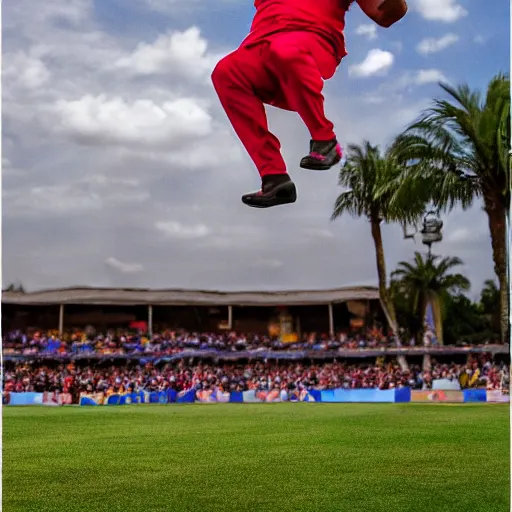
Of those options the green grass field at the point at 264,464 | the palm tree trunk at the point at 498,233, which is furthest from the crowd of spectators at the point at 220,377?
the palm tree trunk at the point at 498,233

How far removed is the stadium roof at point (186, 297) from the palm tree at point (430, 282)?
0.69 meters

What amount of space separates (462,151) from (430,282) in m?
3.93

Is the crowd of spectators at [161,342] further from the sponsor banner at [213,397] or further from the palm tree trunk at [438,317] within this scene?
the sponsor banner at [213,397]

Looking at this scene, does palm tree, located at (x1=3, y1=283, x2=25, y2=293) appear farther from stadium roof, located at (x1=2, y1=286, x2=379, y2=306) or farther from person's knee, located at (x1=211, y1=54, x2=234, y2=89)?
person's knee, located at (x1=211, y1=54, x2=234, y2=89)

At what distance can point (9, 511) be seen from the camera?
5.28 metres

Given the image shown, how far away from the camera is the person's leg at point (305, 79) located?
13.0 ft

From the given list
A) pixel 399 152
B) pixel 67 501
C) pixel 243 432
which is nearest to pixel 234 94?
pixel 399 152

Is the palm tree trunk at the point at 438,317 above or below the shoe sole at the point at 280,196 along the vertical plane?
below

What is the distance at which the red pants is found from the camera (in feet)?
13.0

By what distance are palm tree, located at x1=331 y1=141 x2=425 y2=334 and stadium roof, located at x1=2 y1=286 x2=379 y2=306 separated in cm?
112

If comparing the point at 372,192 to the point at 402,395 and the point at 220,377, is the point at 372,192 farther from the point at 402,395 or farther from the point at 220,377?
the point at 220,377

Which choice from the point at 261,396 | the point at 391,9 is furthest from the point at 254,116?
the point at 261,396

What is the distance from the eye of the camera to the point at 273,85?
4.10 meters

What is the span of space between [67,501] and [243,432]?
214 inches
